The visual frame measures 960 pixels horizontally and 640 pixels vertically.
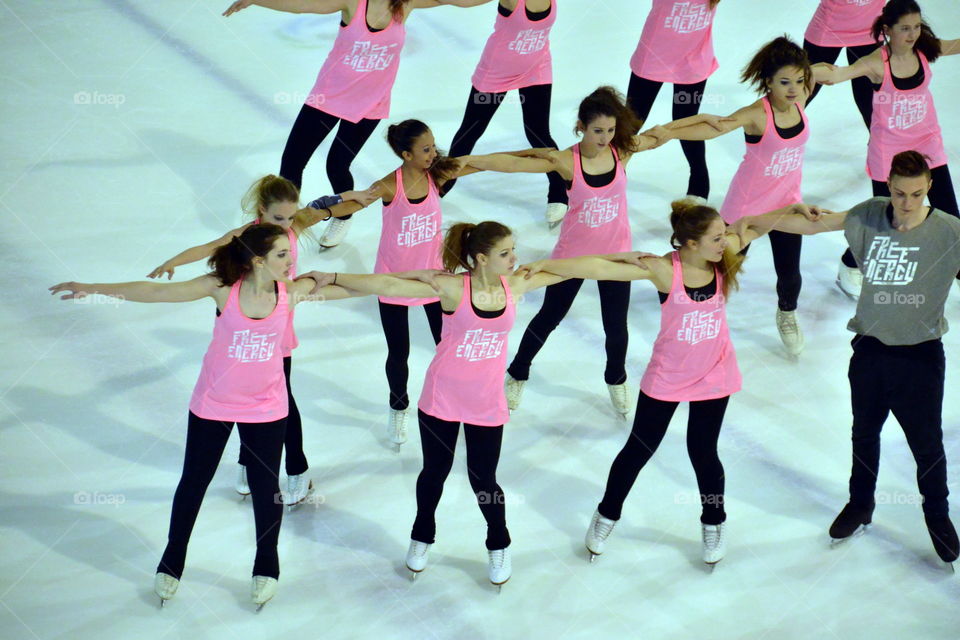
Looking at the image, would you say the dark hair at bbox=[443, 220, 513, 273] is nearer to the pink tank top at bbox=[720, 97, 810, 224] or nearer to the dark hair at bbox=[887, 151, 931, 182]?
the dark hair at bbox=[887, 151, 931, 182]

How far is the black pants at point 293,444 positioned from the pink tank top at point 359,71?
5.34 feet

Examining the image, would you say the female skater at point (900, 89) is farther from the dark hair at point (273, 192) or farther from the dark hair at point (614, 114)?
the dark hair at point (273, 192)

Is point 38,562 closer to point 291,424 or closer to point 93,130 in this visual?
point 291,424

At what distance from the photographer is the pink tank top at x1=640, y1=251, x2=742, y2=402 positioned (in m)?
3.87

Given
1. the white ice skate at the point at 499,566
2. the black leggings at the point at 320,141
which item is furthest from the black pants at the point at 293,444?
the black leggings at the point at 320,141

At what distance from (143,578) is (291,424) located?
27.8 inches

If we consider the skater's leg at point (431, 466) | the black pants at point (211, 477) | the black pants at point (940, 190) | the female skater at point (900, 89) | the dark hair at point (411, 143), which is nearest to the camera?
the black pants at point (211, 477)

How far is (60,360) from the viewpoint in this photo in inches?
197

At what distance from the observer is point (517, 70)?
223 inches

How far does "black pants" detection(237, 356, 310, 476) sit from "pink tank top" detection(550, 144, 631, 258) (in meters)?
1.15

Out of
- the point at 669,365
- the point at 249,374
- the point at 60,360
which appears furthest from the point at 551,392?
the point at 60,360

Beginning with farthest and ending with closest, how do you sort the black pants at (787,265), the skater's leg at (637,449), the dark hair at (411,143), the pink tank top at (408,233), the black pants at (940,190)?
the black pants at (940,190) < the black pants at (787,265) < the pink tank top at (408,233) < the dark hair at (411,143) < the skater's leg at (637,449)

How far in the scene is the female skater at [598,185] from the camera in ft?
14.8

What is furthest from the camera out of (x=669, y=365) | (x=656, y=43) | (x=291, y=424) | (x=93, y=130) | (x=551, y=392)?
(x=93, y=130)
